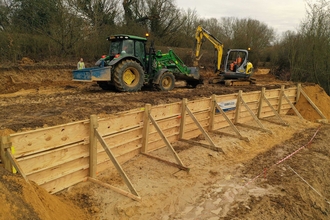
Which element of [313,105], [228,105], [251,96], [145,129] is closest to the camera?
[145,129]

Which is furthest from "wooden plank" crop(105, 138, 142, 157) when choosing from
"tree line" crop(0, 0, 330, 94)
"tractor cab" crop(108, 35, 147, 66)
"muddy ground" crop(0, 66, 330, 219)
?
"tree line" crop(0, 0, 330, 94)

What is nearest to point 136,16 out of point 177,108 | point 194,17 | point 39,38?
point 194,17

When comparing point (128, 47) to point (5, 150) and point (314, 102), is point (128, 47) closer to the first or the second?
point (5, 150)

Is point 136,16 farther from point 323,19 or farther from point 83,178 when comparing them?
point 83,178

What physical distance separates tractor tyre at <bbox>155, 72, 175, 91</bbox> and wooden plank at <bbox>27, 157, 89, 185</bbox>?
7414 millimetres

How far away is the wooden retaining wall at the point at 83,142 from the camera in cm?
332

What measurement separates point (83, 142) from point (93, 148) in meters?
0.19

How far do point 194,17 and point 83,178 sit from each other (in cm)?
2592

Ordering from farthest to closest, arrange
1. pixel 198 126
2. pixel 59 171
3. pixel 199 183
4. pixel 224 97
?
pixel 224 97 → pixel 198 126 → pixel 199 183 → pixel 59 171

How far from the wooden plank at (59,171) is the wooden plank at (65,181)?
0.05 meters

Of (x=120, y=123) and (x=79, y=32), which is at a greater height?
(x=79, y=32)

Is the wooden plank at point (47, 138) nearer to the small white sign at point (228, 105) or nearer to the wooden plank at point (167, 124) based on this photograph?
the wooden plank at point (167, 124)

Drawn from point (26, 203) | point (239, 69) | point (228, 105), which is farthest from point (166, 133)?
point (239, 69)

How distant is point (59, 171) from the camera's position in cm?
370
